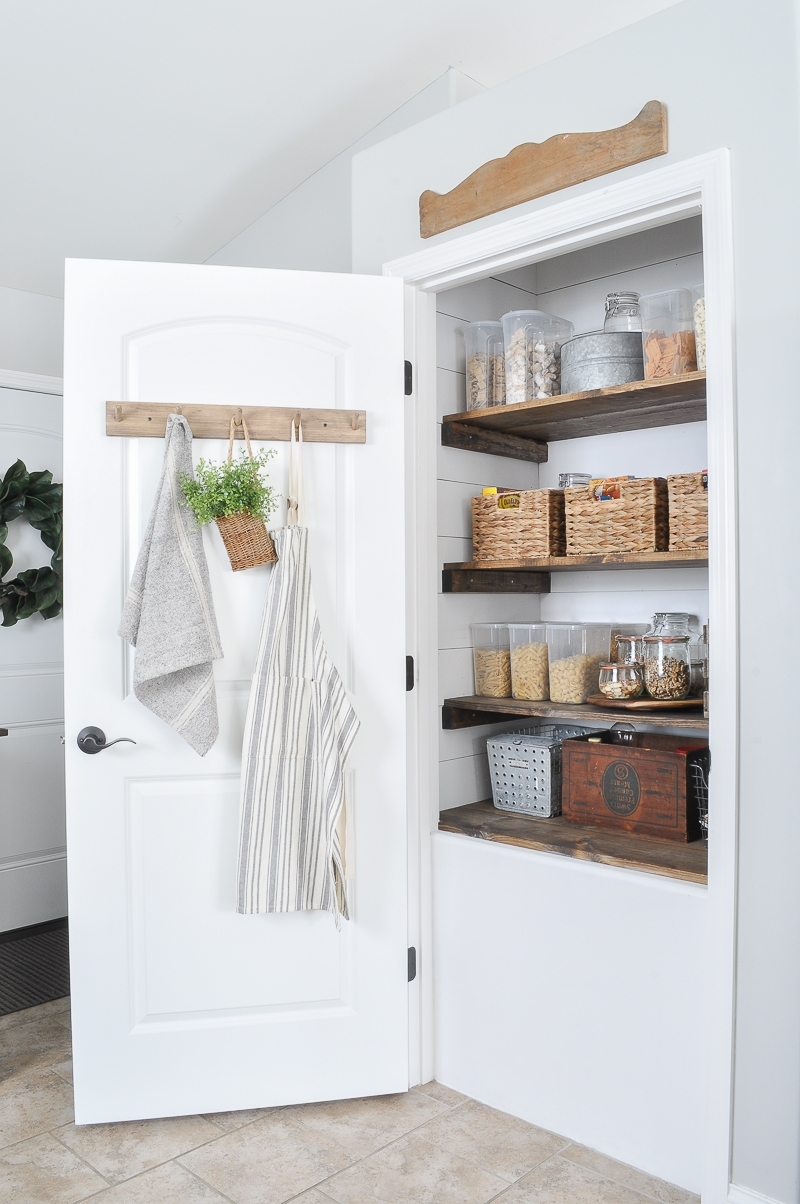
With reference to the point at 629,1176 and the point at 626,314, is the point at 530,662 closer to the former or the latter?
the point at 626,314

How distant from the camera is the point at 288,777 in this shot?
2121mm

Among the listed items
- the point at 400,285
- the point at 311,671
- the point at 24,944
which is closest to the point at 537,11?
the point at 400,285

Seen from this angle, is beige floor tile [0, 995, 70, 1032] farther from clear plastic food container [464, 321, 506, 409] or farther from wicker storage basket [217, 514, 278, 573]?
clear plastic food container [464, 321, 506, 409]

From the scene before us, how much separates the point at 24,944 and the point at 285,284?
268 centimetres

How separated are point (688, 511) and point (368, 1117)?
1.63 m

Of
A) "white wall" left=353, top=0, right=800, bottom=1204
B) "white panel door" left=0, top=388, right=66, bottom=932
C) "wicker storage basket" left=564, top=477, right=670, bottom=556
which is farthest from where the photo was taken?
"white panel door" left=0, top=388, right=66, bottom=932

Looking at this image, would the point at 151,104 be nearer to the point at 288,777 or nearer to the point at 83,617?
the point at 83,617

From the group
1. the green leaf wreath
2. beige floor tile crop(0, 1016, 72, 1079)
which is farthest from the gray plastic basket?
the green leaf wreath

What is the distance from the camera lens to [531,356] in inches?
95.4

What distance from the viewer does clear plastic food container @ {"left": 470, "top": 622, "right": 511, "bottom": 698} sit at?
2531mm

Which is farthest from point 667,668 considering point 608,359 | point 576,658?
point 608,359

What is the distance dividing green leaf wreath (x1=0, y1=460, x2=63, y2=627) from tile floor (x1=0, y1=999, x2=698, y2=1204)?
1.76 metres

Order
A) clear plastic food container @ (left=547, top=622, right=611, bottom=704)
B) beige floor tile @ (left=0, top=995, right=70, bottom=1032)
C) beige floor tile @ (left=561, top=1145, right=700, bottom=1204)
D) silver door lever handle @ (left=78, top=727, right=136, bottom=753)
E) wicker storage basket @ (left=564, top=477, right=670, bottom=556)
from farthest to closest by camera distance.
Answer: beige floor tile @ (left=0, top=995, right=70, bottom=1032)
clear plastic food container @ (left=547, top=622, right=611, bottom=704)
wicker storage basket @ (left=564, top=477, right=670, bottom=556)
silver door lever handle @ (left=78, top=727, right=136, bottom=753)
beige floor tile @ (left=561, top=1145, right=700, bottom=1204)

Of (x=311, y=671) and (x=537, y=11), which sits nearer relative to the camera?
(x=311, y=671)
